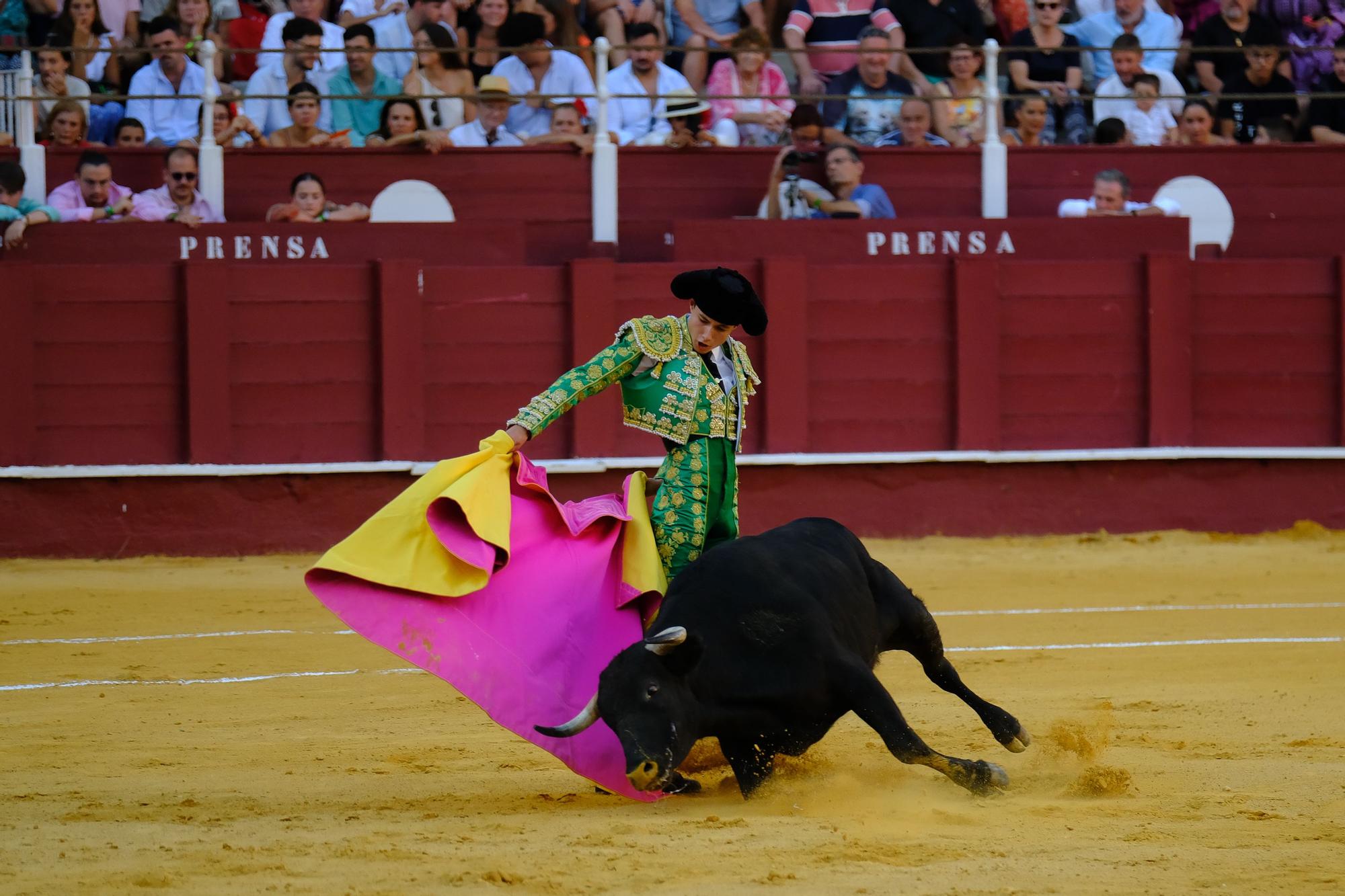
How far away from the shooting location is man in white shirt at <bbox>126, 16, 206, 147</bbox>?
8.86 m

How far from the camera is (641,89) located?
29.9 ft

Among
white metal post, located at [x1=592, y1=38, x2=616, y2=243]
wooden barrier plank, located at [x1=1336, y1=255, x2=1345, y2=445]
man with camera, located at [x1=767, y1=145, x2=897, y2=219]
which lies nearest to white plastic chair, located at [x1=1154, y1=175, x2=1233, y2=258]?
wooden barrier plank, located at [x1=1336, y1=255, x2=1345, y2=445]

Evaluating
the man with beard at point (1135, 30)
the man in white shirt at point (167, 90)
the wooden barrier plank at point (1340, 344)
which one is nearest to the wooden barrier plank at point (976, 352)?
the man with beard at point (1135, 30)

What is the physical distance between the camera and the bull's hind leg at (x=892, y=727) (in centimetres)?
357

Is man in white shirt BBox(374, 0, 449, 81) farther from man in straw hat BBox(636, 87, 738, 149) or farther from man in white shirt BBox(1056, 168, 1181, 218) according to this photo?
man in white shirt BBox(1056, 168, 1181, 218)

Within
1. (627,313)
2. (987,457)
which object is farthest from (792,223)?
(987,457)

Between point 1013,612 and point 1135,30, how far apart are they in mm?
4366

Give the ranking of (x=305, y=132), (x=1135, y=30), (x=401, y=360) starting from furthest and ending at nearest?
(x=1135, y=30)
(x=305, y=132)
(x=401, y=360)

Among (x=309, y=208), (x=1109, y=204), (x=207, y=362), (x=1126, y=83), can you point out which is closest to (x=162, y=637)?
(x=207, y=362)

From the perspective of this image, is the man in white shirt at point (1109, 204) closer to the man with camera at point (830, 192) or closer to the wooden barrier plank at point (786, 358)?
the man with camera at point (830, 192)

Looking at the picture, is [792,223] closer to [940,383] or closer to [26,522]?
[940,383]

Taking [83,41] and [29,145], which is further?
[83,41]

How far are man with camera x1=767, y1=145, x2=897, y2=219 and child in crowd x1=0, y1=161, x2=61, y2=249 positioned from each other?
3537mm

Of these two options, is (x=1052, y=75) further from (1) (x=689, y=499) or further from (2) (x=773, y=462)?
(1) (x=689, y=499)
